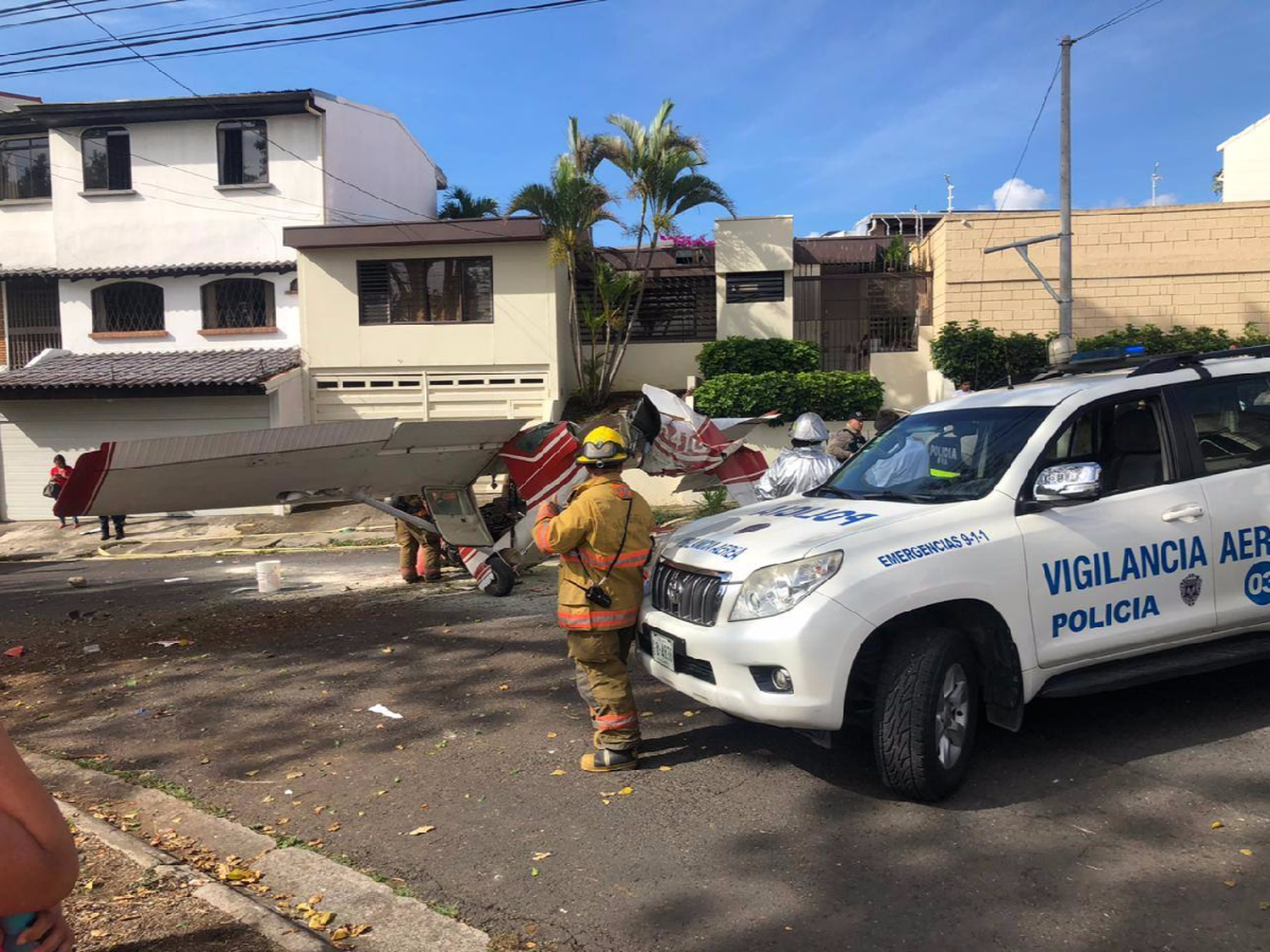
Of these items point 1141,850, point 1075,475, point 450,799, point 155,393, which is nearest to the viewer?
point 1141,850

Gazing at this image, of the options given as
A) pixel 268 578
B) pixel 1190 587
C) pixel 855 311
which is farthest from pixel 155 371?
pixel 1190 587

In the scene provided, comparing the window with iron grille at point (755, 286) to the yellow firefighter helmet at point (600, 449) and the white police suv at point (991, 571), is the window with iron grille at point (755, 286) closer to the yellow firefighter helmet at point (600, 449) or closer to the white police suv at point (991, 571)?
the white police suv at point (991, 571)

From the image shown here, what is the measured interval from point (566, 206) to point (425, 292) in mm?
3618

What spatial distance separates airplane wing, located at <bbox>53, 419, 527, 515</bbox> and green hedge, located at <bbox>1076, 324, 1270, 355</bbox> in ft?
48.3

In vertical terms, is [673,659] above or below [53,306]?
below

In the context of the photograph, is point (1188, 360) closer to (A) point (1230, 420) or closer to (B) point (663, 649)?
(A) point (1230, 420)

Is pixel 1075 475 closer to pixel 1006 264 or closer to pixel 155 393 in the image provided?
pixel 1006 264

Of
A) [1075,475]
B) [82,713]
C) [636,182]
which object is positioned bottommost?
[82,713]

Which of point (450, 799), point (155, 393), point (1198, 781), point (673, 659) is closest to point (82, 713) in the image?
point (450, 799)

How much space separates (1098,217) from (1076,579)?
17704mm

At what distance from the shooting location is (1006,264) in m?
19.2

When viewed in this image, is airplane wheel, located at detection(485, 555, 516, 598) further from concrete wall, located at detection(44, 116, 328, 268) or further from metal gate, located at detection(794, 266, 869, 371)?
concrete wall, located at detection(44, 116, 328, 268)

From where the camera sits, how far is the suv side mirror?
4.21 m

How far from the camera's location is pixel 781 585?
4.05 m
